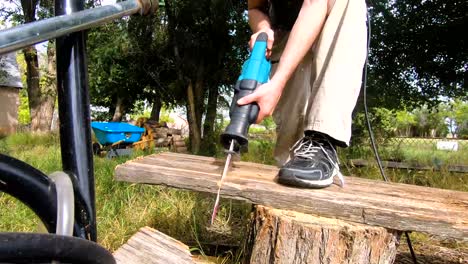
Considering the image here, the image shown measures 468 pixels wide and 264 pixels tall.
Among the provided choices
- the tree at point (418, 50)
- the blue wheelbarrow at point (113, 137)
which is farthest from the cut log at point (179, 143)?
the tree at point (418, 50)

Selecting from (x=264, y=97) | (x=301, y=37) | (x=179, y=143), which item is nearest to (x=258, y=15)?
(x=301, y=37)

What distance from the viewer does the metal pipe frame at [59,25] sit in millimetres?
352

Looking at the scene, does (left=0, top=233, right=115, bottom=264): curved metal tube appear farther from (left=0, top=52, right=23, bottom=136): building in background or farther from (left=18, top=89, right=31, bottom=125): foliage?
(left=18, top=89, right=31, bottom=125): foliage

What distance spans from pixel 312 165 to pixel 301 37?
1.18ft

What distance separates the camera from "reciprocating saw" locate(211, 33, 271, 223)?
1.05 m

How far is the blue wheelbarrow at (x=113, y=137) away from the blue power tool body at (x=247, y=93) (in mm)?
5454

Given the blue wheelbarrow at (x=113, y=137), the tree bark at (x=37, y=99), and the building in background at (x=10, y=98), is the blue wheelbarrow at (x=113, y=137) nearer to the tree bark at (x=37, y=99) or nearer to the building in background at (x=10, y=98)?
the tree bark at (x=37, y=99)

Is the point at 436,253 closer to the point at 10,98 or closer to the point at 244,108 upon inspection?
the point at 244,108

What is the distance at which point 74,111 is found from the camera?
509 mm

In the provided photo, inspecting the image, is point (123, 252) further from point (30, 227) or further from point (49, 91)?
point (49, 91)

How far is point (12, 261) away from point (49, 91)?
9575 mm

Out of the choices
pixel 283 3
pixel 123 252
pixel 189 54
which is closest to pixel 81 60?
pixel 123 252

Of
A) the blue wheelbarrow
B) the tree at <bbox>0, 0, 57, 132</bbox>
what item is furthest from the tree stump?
the tree at <bbox>0, 0, 57, 132</bbox>

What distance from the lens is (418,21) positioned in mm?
3736
